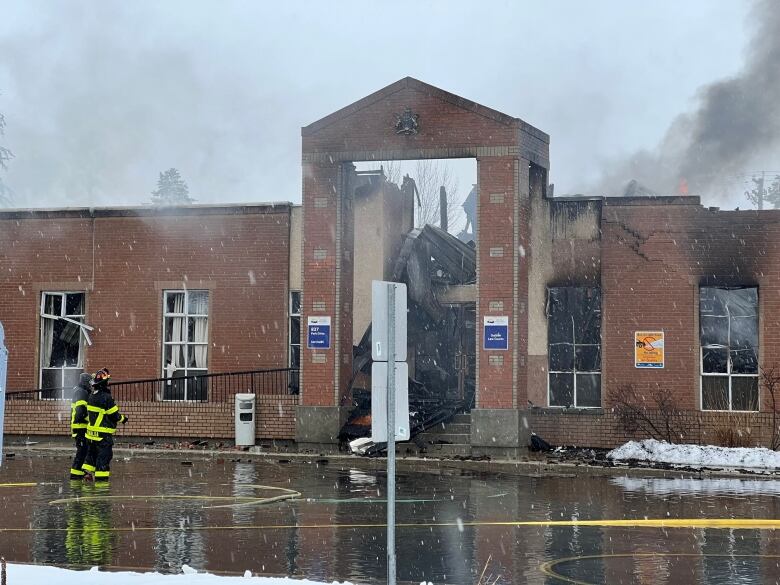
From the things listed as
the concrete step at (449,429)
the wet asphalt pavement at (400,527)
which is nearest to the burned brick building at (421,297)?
the concrete step at (449,429)

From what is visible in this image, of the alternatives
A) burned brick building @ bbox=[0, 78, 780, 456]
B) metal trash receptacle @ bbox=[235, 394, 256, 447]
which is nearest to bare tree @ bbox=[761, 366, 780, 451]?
burned brick building @ bbox=[0, 78, 780, 456]

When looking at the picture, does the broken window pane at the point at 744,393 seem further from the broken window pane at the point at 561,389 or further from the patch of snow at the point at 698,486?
the patch of snow at the point at 698,486

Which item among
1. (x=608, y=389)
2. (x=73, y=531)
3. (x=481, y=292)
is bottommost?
(x=73, y=531)

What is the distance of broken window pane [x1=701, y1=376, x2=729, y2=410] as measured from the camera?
25.8m

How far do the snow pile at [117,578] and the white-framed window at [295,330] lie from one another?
698 inches

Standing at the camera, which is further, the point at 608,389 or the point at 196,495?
the point at 608,389

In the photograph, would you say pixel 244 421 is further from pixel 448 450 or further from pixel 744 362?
pixel 744 362

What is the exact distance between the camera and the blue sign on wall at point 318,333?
1048 inches

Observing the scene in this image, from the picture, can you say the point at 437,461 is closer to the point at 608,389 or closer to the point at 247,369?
the point at 608,389

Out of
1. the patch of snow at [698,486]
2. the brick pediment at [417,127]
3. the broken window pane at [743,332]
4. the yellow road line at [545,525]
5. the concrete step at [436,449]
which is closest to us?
the yellow road line at [545,525]

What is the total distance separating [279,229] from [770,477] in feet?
39.2

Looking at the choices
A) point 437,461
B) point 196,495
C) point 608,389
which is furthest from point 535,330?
point 196,495

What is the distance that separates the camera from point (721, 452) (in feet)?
78.1

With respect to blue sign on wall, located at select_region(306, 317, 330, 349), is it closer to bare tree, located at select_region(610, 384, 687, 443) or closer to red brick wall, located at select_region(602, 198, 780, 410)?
red brick wall, located at select_region(602, 198, 780, 410)
